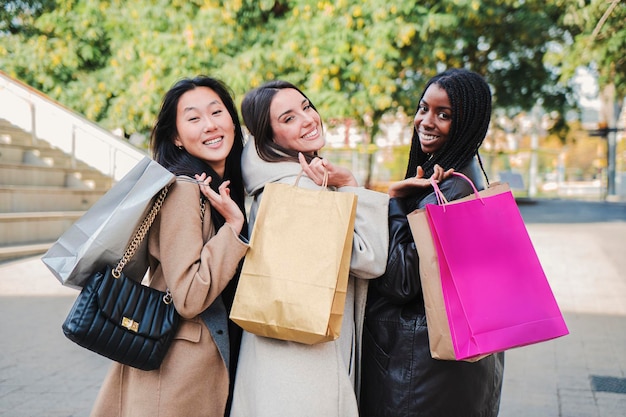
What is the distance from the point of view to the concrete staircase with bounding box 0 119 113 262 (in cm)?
927

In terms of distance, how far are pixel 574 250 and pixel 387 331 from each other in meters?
9.15

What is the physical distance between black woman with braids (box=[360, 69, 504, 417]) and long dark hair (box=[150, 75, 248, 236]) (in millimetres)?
560

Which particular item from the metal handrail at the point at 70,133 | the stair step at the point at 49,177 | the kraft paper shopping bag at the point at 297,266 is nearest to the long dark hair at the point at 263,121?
the kraft paper shopping bag at the point at 297,266

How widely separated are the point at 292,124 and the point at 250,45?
9551 millimetres

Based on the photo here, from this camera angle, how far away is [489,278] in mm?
1922

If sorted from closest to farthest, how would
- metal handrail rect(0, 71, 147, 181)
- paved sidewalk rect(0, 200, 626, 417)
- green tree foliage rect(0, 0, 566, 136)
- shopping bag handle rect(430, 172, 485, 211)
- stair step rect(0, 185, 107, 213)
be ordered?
shopping bag handle rect(430, 172, 485, 211) → paved sidewalk rect(0, 200, 626, 417) → stair step rect(0, 185, 107, 213) → green tree foliage rect(0, 0, 566, 136) → metal handrail rect(0, 71, 147, 181)

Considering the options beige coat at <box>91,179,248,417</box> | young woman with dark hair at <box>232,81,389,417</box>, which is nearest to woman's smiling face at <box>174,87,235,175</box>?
young woman with dark hair at <box>232,81,389,417</box>

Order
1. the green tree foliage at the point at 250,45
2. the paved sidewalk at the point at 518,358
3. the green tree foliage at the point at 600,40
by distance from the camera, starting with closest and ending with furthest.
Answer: the paved sidewalk at the point at 518,358 < the green tree foliage at the point at 600,40 < the green tree foliage at the point at 250,45

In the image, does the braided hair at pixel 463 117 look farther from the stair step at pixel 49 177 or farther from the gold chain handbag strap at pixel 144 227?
the stair step at pixel 49 177

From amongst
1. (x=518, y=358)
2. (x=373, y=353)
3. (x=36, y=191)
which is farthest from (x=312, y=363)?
(x=36, y=191)

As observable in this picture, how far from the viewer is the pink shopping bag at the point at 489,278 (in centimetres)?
189

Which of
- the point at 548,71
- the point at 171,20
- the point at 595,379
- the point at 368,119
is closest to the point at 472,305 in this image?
the point at 595,379

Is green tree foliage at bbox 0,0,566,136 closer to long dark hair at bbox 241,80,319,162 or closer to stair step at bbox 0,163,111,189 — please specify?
stair step at bbox 0,163,111,189

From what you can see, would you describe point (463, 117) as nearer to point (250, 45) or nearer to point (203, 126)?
point (203, 126)
